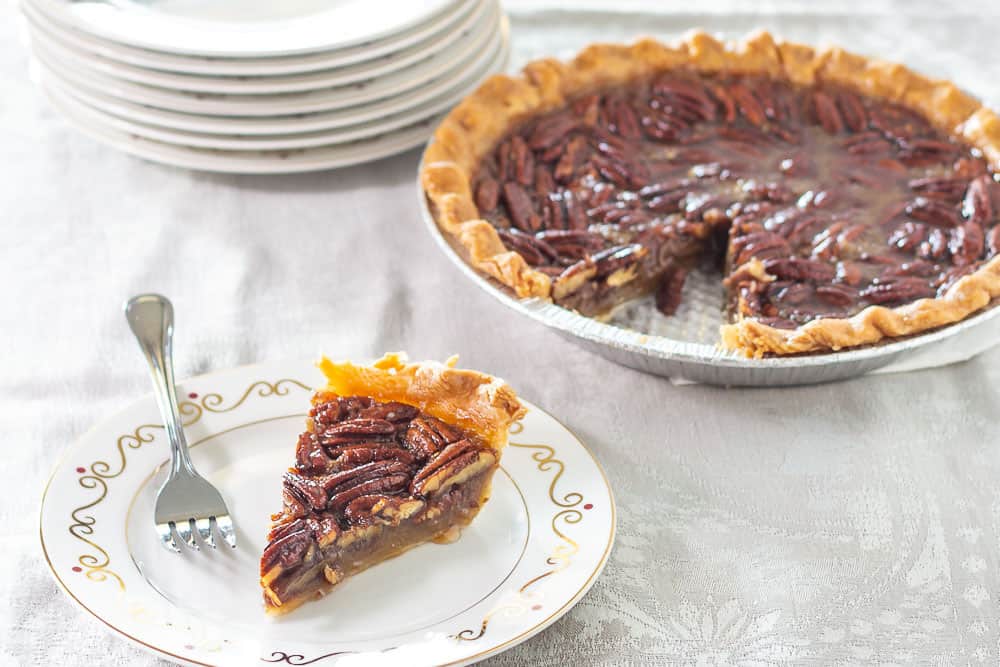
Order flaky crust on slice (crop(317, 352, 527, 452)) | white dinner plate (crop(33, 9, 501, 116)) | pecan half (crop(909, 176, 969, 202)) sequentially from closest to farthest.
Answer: flaky crust on slice (crop(317, 352, 527, 452))
pecan half (crop(909, 176, 969, 202))
white dinner plate (crop(33, 9, 501, 116))

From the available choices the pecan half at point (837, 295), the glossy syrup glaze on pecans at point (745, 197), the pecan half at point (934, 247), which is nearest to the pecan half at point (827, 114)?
the glossy syrup glaze on pecans at point (745, 197)

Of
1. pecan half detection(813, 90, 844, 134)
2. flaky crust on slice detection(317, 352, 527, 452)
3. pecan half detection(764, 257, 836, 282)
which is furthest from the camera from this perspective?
pecan half detection(813, 90, 844, 134)

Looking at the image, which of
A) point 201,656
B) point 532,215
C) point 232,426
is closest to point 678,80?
point 532,215

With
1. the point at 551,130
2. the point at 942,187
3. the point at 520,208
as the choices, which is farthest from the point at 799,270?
the point at 551,130

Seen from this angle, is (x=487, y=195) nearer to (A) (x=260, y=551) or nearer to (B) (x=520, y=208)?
(B) (x=520, y=208)

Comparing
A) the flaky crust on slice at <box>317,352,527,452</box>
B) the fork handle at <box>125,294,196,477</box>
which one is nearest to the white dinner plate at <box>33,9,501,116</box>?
the fork handle at <box>125,294,196,477</box>

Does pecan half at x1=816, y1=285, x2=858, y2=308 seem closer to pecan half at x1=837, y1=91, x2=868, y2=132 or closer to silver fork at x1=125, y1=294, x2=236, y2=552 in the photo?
pecan half at x1=837, y1=91, x2=868, y2=132

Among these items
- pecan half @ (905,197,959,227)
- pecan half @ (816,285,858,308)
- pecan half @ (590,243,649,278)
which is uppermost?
pecan half @ (905,197,959,227)
